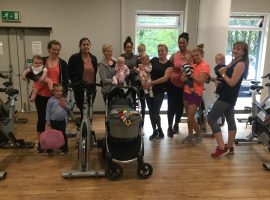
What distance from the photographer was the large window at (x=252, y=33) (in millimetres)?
6199

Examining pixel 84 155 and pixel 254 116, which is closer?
pixel 84 155

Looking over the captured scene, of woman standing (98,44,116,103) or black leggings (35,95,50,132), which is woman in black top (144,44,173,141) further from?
black leggings (35,95,50,132)

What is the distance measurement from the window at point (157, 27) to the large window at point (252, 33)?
127 cm

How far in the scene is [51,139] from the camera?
342cm

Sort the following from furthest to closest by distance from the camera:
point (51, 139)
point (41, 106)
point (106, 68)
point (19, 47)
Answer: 1. point (19, 47)
2. point (106, 68)
3. point (41, 106)
4. point (51, 139)

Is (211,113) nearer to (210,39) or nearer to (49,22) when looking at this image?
(210,39)

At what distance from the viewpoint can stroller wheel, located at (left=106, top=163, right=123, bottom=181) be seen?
10.0 feet

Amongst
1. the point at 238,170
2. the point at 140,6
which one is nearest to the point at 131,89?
the point at 238,170

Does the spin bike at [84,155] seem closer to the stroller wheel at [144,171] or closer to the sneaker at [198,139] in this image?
the stroller wheel at [144,171]

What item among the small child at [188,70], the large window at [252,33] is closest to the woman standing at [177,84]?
the small child at [188,70]

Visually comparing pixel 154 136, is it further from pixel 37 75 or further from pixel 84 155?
pixel 37 75

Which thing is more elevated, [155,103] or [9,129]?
[155,103]

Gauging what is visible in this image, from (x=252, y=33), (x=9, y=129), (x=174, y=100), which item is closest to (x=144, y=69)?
(x=174, y=100)

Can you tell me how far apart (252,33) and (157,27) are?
2.22 meters
